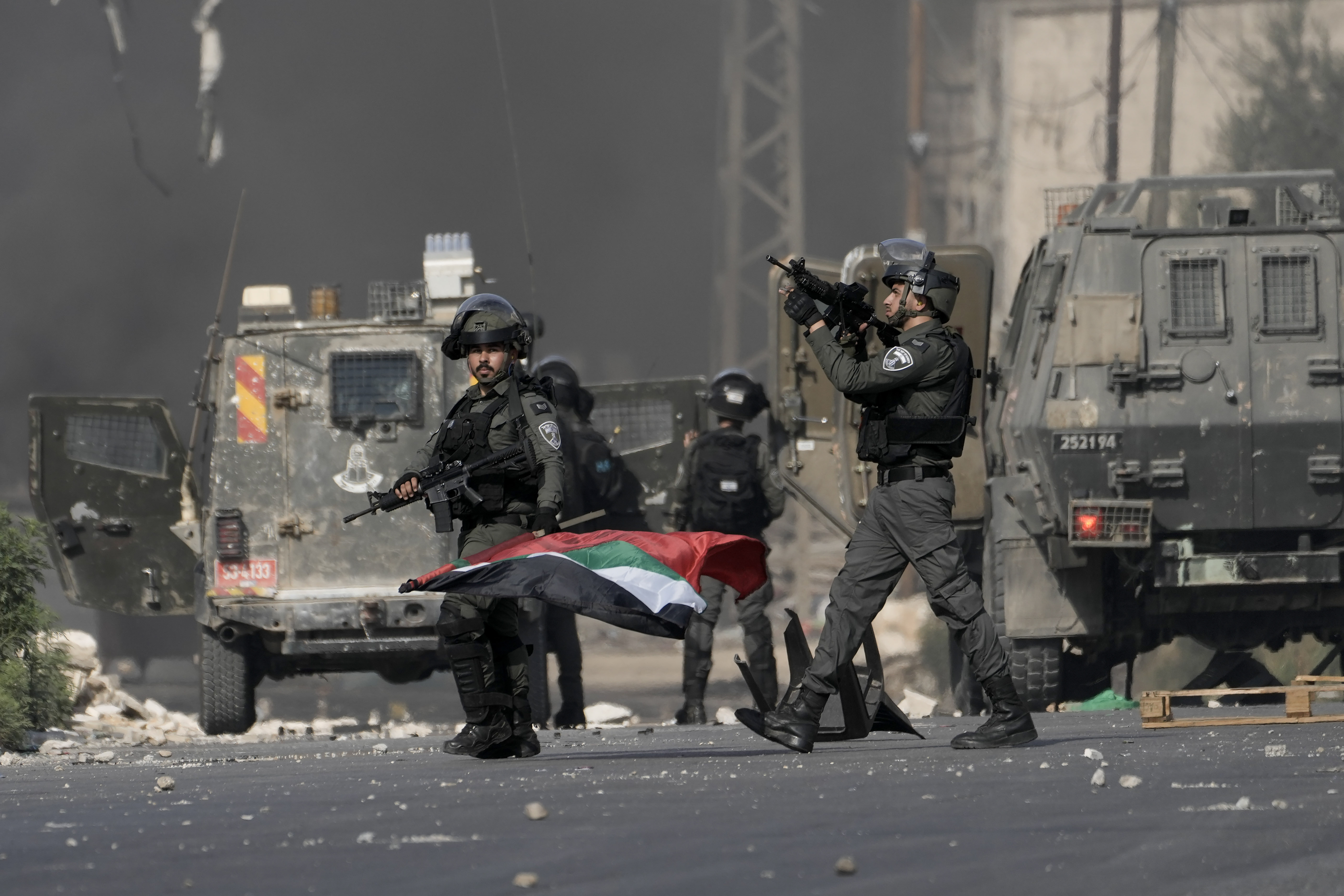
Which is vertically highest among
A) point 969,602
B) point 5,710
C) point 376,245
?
point 376,245

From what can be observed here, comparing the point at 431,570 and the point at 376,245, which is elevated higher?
the point at 376,245

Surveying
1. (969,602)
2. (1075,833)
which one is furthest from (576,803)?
(969,602)

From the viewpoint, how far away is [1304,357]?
1040 cm

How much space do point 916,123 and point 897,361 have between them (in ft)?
64.3

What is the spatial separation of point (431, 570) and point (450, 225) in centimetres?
1118

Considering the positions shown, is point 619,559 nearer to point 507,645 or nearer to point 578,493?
point 507,645

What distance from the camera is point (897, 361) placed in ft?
23.3

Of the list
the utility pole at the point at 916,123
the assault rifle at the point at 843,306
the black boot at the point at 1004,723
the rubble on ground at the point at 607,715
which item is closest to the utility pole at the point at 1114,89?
the utility pole at the point at 916,123

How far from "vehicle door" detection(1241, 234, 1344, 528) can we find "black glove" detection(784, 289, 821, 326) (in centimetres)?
393

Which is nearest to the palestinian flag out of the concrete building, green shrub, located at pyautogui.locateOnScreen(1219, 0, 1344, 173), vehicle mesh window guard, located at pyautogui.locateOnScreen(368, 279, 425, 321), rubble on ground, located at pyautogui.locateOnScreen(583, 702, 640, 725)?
vehicle mesh window guard, located at pyautogui.locateOnScreen(368, 279, 425, 321)

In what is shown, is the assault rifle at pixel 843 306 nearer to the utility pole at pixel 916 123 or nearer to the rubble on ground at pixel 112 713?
the rubble on ground at pixel 112 713

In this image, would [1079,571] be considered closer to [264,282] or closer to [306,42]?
[264,282]

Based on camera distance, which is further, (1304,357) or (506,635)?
(1304,357)

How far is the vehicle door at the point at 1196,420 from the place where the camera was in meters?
10.3
